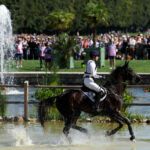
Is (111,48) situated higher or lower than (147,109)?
higher

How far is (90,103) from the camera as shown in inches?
504

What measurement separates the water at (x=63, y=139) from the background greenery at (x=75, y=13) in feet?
160

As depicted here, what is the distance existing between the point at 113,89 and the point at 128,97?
339 centimetres

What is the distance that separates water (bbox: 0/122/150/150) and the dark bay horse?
0.89 feet

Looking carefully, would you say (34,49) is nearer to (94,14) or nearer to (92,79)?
(94,14)

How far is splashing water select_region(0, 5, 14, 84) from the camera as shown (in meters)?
27.2

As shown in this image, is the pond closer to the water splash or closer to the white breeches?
the water splash

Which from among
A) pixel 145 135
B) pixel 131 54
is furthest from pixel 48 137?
pixel 131 54

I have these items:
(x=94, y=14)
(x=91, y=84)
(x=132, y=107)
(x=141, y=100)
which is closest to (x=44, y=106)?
(x=91, y=84)

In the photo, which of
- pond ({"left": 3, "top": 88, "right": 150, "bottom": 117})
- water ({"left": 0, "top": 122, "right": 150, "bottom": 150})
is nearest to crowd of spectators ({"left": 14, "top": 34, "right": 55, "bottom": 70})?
pond ({"left": 3, "top": 88, "right": 150, "bottom": 117})

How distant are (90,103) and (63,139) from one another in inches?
39.3

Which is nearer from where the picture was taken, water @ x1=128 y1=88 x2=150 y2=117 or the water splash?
the water splash

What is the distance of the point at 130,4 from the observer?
11550 centimetres

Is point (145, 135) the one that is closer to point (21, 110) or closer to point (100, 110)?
point (100, 110)
